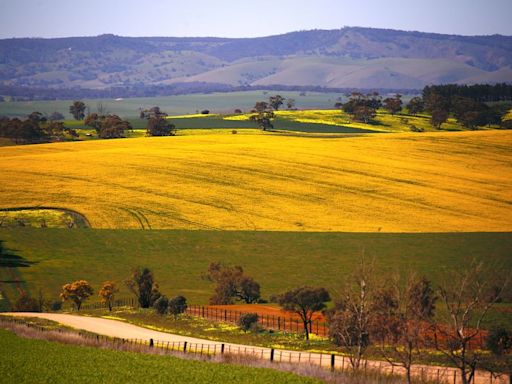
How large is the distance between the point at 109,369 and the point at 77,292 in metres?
26.9

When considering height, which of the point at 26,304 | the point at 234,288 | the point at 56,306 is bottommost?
the point at 56,306

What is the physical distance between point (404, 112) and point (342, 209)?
11302 cm

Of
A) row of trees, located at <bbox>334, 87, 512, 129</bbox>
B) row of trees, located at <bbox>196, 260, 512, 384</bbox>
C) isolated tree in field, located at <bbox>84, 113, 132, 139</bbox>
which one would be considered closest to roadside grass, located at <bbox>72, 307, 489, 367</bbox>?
row of trees, located at <bbox>196, 260, 512, 384</bbox>

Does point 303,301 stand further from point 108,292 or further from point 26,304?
point 26,304

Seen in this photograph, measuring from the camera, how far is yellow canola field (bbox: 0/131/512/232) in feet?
260

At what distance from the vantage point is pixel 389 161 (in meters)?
109

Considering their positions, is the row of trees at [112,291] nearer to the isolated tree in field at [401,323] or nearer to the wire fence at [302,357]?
the wire fence at [302,357]

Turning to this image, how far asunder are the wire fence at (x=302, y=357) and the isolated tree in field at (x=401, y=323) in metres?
0.80

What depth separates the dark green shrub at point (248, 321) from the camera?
49062mm

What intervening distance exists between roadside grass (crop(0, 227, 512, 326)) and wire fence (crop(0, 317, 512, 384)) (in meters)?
15.6

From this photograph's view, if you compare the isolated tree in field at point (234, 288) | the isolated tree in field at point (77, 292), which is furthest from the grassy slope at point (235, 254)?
the isolated tree in field at point (77, 292)

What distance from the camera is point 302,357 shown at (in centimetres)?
4056

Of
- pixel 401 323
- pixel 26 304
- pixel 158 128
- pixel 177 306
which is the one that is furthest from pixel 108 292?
pixel 158 128

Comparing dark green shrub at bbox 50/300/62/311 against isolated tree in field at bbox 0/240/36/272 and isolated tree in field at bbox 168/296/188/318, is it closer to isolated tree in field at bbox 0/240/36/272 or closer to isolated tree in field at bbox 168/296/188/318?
isolated tree in field at bbox 0/240/36/272
